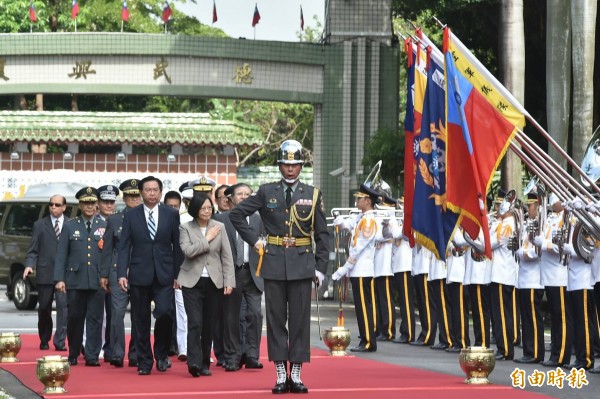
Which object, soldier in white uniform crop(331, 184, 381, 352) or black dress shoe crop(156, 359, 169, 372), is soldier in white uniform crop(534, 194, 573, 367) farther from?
black dress shoe crop(156, 359, 169, 372)

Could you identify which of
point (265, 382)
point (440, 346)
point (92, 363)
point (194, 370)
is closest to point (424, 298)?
point (440, 346)

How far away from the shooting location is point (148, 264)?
13.7m

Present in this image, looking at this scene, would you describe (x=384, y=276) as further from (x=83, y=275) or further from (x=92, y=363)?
(x=92, y=363)

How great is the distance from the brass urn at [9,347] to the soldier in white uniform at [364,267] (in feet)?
12.6

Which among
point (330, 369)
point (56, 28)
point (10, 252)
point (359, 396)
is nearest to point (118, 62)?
point (10, 252)

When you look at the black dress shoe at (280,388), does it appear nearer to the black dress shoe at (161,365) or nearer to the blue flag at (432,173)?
the blue flag at (432,173)

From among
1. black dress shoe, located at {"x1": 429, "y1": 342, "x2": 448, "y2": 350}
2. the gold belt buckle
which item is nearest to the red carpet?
the gold belt buckle

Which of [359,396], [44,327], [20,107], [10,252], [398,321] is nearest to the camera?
[359,396]

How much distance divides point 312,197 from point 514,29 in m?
10.5

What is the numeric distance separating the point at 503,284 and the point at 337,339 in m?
1.86

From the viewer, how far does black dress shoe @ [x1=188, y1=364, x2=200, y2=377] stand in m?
13.3

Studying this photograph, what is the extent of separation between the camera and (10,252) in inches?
995

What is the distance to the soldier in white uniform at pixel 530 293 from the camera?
49.0 feet

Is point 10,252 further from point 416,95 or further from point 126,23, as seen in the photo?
point 126,23
